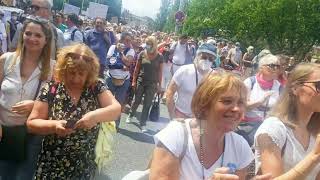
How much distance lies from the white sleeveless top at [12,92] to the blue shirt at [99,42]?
575 centimetres

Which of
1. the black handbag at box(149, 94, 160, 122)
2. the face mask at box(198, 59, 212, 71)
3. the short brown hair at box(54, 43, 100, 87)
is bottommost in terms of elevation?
the black handbag at box(149, 94, 160, 122)

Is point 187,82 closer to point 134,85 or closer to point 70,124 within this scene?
point 70,124

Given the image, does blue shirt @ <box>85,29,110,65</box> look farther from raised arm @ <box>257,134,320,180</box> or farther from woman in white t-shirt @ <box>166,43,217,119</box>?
raised arm @ <box>257,134,320,180</box>

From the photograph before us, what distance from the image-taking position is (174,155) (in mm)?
2410

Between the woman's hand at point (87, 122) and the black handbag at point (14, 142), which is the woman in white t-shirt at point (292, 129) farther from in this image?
the black handbag at point (14, 142)

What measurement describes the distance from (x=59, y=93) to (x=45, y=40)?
665mm

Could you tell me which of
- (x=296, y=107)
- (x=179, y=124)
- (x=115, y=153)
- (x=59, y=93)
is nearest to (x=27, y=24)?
(x=59, y=93)

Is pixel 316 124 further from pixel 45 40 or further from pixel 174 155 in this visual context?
pixel 45 40

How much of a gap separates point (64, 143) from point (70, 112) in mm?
200

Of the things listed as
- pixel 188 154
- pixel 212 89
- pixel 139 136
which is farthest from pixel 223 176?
pixel 139 136

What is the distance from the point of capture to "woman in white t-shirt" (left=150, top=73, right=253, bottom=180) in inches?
95.0

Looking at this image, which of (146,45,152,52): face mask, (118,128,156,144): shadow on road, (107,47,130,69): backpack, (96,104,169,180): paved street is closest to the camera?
(96,104,169,180): paved street

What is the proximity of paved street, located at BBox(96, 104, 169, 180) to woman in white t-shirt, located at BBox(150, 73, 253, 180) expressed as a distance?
11.1 feet

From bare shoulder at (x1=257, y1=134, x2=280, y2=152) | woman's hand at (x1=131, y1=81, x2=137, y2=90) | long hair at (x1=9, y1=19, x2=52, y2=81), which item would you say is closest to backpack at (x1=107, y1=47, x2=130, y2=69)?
woman's hand at (x1=131, y1=81, x2=137, y2=90)
